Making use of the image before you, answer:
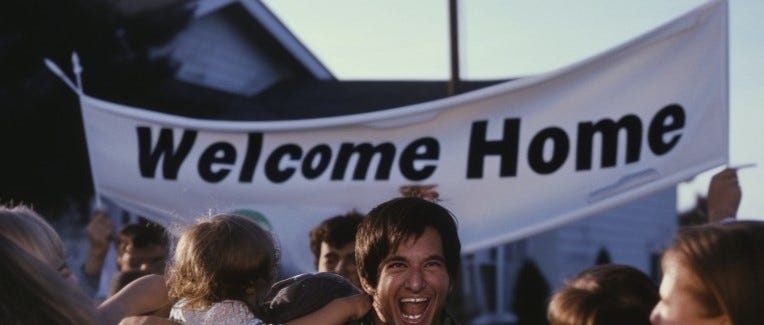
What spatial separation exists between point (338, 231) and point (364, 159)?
1.68 meters

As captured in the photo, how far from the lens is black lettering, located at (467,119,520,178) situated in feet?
24.0

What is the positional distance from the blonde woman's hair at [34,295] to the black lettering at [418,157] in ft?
14.8

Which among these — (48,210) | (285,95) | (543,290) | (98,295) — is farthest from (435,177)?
(543,290)

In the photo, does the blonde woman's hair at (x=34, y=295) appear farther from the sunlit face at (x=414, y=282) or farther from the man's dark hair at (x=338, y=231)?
the man's dark hair at (x=338, y=231)

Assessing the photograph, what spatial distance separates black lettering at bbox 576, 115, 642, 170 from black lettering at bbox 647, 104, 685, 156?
0.24ft

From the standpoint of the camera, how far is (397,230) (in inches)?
157

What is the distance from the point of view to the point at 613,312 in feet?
13.8

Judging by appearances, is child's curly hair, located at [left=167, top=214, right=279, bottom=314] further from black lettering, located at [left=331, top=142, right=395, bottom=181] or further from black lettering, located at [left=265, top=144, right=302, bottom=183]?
black lettering, located at [left=265, top=144, right=302, bottom=183]

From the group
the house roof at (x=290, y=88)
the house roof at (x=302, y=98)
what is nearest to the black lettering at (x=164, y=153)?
the house roof at (x=302, y=98)

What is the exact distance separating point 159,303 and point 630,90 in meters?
3.40

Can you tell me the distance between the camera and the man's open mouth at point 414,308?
13.0 ft

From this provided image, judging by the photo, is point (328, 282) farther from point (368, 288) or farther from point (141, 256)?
point (141, 256)

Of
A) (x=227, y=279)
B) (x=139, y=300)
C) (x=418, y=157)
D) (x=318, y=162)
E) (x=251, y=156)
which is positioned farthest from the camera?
(x=251, y=156)

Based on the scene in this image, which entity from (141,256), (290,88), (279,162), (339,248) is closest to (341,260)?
(339,248)
